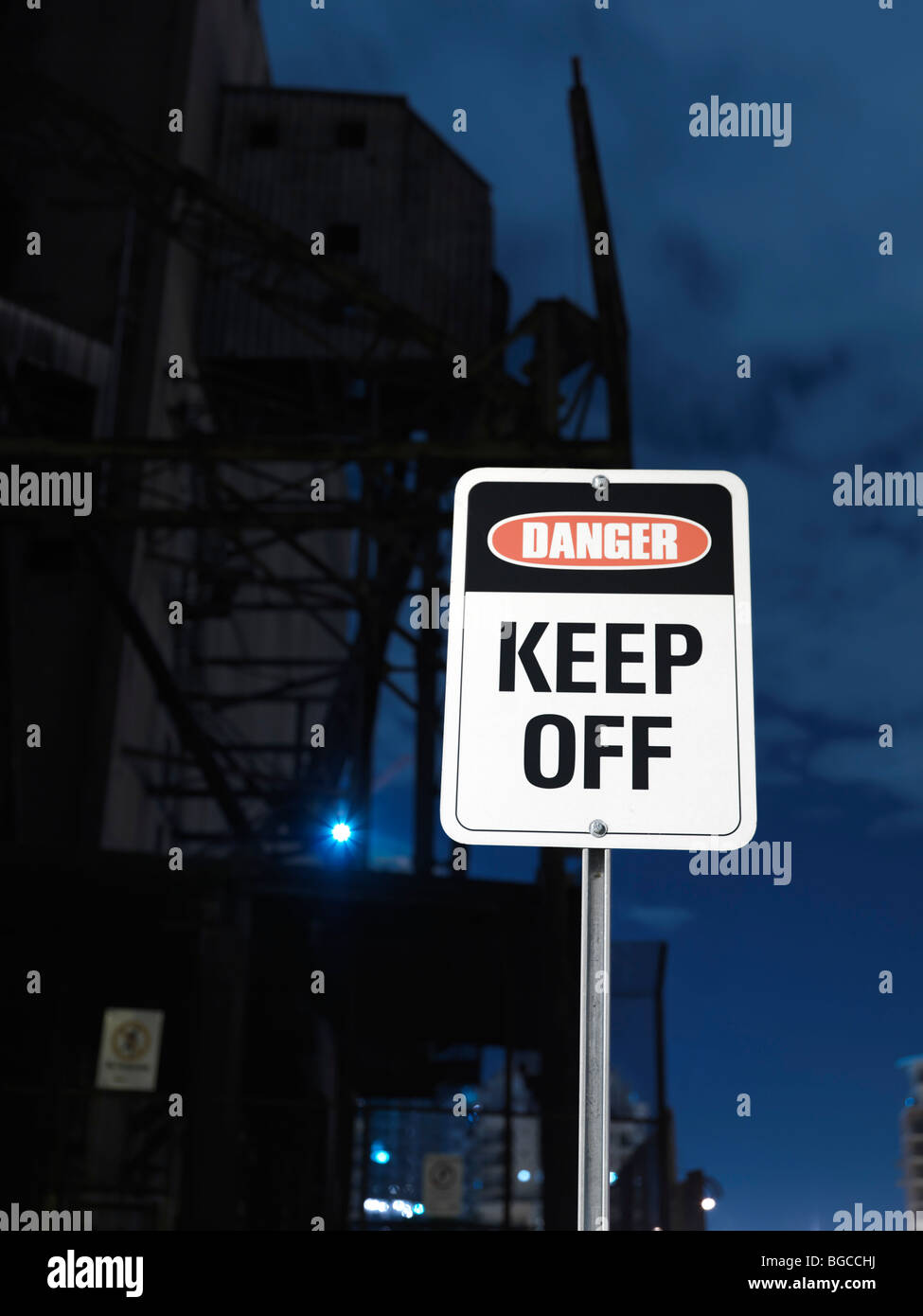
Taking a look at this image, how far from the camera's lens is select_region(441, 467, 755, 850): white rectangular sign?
277 centimetres

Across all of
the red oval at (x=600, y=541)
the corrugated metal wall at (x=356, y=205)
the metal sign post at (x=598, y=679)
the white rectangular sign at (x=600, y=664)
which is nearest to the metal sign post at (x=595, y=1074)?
the metal sign post at (x=598, y=679)

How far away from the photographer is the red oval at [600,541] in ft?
9.68

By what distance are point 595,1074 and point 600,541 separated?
1063mm

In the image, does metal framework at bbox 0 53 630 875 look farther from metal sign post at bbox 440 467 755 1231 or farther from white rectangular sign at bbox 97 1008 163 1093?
→ metal sign post at bbox 440 467 755 1231

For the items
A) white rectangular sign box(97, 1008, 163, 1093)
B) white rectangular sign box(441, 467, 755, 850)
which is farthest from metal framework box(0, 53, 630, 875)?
white rectangular sign box(441, 467, 755, 850)

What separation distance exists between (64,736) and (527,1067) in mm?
8754

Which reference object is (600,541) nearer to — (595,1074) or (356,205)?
(595,1074)

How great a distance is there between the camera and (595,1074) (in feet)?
8.61

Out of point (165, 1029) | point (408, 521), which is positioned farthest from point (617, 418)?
point (165, 1029)

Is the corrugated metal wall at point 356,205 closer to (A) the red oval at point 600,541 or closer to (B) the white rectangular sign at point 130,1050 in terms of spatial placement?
(B) the white rectangular sign at point 130,1050

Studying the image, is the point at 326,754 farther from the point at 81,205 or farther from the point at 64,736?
the point at 81,205

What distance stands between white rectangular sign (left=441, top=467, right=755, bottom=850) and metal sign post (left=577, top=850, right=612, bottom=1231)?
0.17 metres

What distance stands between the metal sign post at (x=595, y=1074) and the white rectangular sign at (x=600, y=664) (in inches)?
6.6

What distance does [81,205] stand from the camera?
83.4 feet
